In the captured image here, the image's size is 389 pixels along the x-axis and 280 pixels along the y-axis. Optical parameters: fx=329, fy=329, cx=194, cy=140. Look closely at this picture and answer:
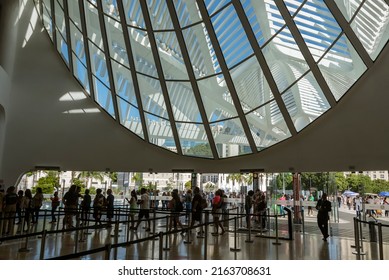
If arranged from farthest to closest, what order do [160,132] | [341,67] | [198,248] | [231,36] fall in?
[160,132], [231,36], [341,67], [198,248]

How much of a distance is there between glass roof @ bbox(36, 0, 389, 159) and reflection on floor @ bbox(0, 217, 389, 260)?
531 centimetres

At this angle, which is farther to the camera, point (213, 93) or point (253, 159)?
point (253, 159)

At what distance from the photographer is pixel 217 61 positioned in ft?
44.0

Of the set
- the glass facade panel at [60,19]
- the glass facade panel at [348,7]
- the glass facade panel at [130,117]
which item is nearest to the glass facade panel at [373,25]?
the glass facade panel at [348,7]

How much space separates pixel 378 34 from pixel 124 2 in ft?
30.9

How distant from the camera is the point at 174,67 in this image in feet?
47.2

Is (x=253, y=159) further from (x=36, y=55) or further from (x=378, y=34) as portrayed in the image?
(x=36, y=55)

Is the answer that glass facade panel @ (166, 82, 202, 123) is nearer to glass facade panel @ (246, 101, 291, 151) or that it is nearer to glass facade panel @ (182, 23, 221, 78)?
glass facade panel @ (182, 23, 221, 78)

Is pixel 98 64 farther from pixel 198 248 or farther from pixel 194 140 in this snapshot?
pixel 198 248

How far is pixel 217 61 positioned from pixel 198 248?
7.40 meters

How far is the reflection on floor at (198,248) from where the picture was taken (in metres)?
8.68

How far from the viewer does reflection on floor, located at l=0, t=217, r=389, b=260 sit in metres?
8.68

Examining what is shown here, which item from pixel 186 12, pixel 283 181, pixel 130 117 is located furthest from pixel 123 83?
pixel 283 181
